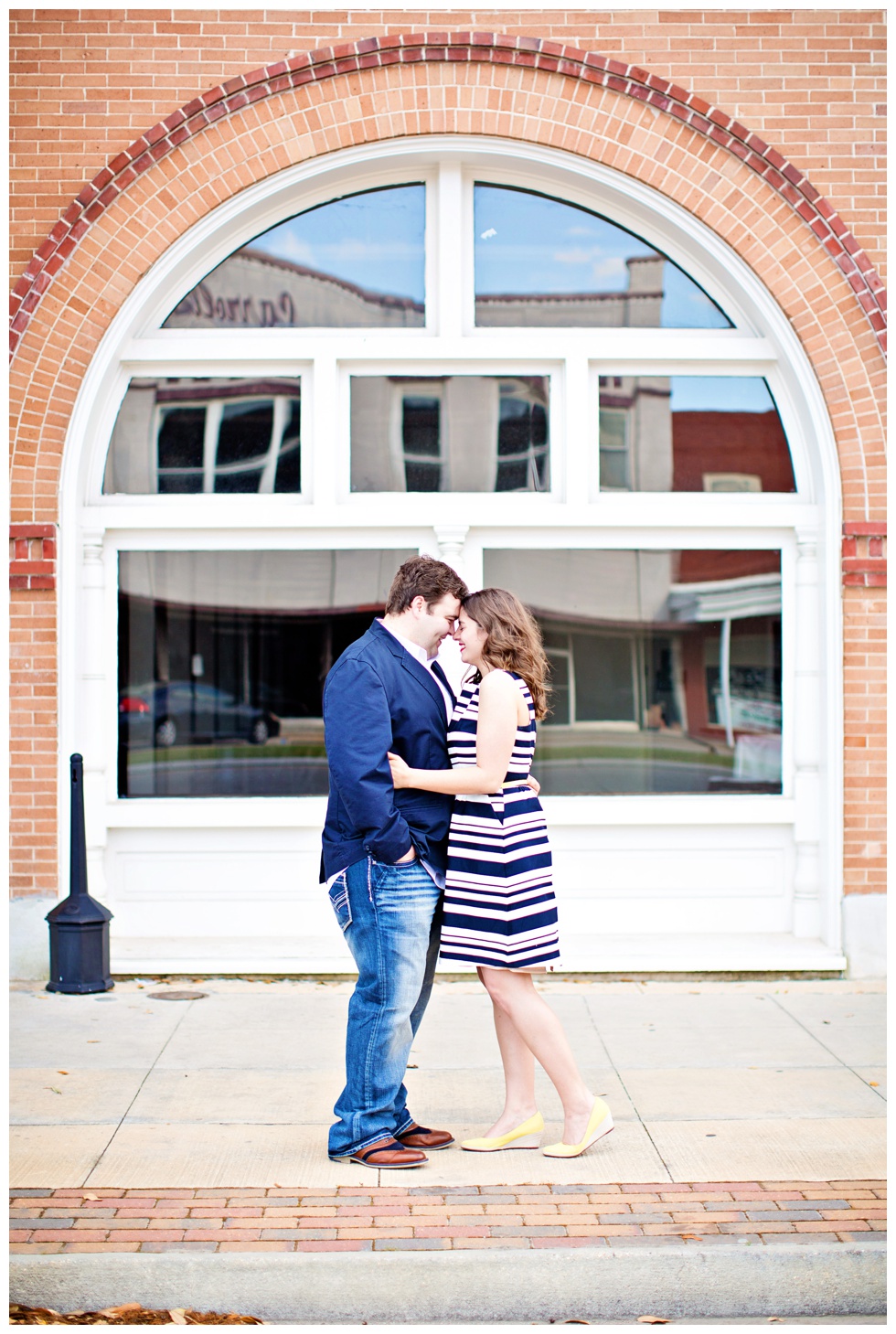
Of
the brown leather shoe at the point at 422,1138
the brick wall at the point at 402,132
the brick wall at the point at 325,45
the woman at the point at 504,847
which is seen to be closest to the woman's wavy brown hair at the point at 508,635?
the woman at the point at 504,847

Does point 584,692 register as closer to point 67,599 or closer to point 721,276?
point 721,276

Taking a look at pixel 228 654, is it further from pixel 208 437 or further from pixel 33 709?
pixel 208 437

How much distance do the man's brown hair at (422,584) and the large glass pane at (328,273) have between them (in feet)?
11.5

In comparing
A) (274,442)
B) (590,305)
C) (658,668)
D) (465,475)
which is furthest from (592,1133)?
(590,305)

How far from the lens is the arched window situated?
7.54 meters

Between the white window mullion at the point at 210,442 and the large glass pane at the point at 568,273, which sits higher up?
the large glass pane at the point at 568,273

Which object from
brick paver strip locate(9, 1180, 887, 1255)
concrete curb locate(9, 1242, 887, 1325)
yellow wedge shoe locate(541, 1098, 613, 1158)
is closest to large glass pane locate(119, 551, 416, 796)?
yellow wedge shoe locate(541, 1098, 613, 1158)

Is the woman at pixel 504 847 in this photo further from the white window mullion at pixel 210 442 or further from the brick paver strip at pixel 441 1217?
the white window mullion at pixel 210 442

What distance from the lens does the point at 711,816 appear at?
7609 mm

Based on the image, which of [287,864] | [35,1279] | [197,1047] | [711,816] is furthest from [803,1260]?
[287,864]

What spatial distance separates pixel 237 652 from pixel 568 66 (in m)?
3.88

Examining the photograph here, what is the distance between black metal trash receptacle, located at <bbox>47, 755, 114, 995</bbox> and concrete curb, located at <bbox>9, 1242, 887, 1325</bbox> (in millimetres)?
3079

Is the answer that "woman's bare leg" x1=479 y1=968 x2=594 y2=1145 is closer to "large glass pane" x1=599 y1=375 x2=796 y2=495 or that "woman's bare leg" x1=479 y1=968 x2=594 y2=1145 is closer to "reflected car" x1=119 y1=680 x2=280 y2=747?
"reflected car" x1=119 y1=680 x2=280 y2=747

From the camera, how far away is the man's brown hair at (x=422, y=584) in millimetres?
4531
